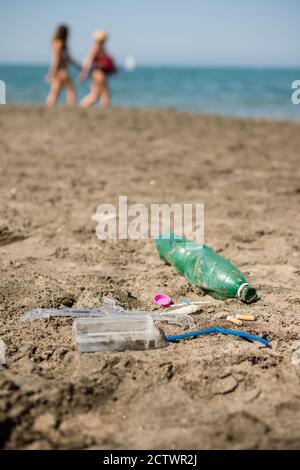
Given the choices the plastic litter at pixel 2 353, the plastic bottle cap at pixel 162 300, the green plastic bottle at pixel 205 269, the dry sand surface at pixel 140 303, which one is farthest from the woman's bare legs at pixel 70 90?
the plastic litter at pixel 2 353

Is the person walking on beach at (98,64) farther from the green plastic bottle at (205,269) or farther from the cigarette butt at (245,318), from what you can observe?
the cigarette butt at (245,318)

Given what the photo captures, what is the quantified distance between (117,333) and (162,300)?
0.46 metres

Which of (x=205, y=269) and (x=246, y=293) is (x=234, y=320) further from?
(x=205, y=269)

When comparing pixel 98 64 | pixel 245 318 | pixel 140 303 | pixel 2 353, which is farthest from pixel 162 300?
pixel 98 64

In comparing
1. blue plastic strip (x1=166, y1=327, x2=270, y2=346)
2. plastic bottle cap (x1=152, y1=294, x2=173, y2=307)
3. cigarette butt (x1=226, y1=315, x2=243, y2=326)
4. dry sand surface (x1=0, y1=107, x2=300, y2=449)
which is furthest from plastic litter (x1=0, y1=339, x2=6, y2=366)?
cigarette butt (x1=226, y1=315, x2=243, y2=326)

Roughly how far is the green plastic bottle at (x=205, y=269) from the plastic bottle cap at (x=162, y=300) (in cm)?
25

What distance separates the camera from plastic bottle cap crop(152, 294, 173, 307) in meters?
2.38

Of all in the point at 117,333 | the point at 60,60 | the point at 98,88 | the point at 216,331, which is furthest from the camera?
the point at 98,88

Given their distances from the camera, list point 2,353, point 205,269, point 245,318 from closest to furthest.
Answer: point 2,353, point 245,318, point 205,269

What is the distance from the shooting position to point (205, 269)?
102 inches

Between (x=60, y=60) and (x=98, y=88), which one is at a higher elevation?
(x=60, y=60)

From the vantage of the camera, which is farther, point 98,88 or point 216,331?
point 98,88

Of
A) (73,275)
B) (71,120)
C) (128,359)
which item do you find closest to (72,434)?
(128,359)

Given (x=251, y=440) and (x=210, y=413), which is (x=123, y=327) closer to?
(x=210, y=413)
